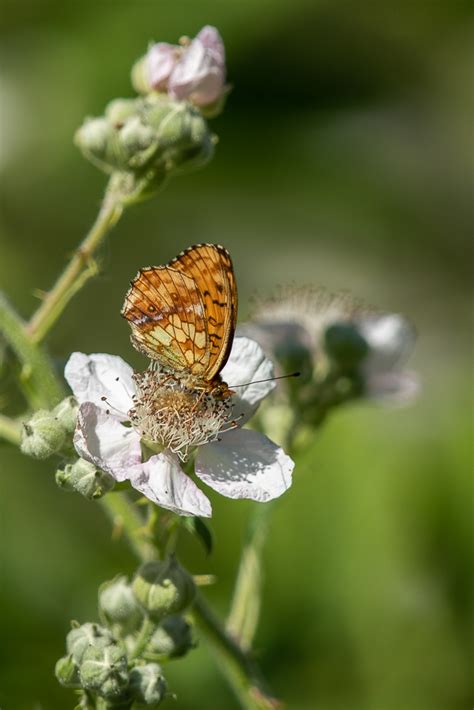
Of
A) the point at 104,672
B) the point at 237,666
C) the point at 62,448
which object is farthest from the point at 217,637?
the point at 62,448

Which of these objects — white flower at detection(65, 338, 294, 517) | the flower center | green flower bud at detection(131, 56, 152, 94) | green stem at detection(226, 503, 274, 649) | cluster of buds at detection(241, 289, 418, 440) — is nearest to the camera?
white flower at detection(65, 338, 294, 517)

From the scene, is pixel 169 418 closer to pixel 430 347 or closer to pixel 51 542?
pixel 51 542

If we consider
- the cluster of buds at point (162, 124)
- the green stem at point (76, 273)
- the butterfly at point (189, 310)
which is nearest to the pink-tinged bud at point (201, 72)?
the cluster of buds at point (162, 124)

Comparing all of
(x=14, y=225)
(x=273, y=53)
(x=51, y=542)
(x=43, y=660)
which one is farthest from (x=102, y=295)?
(x=43, y=660)

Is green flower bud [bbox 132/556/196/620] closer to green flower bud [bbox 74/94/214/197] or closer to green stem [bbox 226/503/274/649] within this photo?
green stem [bbox 226/503/274/649]

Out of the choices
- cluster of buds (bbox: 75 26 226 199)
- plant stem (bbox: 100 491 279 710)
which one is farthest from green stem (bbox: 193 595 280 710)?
cluster of buds (bbox: 75 26 226 199)

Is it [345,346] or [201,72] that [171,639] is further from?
[201,72]
